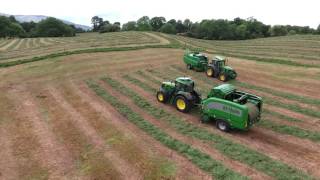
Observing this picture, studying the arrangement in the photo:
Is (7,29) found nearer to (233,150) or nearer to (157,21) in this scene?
(157,21)

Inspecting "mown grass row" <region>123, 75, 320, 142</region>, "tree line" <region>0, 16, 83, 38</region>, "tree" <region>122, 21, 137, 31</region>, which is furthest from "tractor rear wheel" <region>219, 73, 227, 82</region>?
"tree" <region>122, 21, 137, 31</region>

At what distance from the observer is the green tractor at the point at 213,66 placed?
22661 millimetres

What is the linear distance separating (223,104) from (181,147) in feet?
9.40

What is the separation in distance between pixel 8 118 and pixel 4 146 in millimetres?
3194

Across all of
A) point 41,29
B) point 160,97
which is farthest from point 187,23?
point 160,97

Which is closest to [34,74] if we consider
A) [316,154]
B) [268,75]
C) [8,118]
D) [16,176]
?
[8,118]

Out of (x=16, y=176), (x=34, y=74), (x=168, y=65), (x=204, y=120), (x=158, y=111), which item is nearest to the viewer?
(x=16, y=176)

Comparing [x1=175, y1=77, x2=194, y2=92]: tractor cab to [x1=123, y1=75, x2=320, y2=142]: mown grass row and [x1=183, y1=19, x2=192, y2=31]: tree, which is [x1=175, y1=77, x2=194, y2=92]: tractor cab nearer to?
[x1=123, y1=75, x2=320, y2=142]: mown grass row

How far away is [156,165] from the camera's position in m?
11.0

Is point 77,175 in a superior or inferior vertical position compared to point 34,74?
inferior

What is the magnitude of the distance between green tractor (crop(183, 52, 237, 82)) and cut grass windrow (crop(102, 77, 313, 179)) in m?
8.21

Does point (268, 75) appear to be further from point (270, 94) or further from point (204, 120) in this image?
point (204, 120)

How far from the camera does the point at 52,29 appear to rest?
325 feet

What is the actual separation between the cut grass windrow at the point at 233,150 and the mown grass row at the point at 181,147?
85 cm
